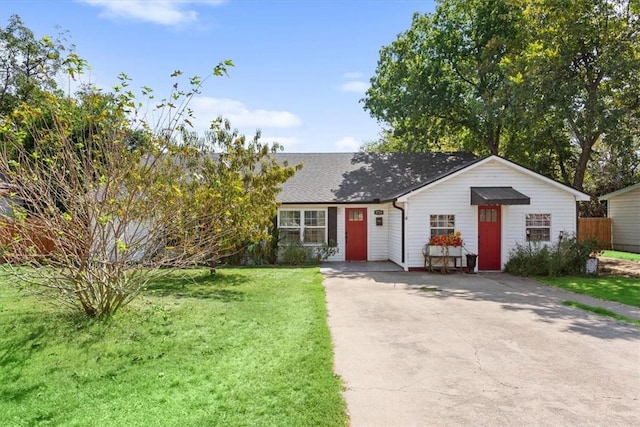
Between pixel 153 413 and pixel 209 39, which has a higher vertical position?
pixel 209 39

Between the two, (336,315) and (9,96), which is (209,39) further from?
(9,96)

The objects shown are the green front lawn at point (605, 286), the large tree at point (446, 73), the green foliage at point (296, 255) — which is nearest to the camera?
the green front lawn at point (605, 286)

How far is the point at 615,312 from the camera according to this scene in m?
8.35

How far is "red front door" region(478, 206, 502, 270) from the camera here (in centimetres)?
1441

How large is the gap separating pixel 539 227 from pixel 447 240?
11.3 ft

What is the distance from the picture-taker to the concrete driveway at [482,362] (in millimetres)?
4035

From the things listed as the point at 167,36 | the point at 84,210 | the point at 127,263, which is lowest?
the point at 127,263

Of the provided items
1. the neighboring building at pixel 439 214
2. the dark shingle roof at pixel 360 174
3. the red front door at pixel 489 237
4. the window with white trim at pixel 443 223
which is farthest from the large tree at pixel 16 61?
the red front door at pixel 489 237

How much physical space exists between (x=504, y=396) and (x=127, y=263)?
232 inches

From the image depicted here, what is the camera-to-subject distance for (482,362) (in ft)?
17.8

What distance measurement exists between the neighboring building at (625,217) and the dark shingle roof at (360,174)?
8675mm

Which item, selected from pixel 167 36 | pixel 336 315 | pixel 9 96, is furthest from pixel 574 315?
pixel 9 96

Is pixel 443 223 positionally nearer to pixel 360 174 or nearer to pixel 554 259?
pixel 554 259

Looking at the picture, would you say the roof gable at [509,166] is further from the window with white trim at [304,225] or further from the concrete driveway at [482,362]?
the concrete driveway at [482,362]
